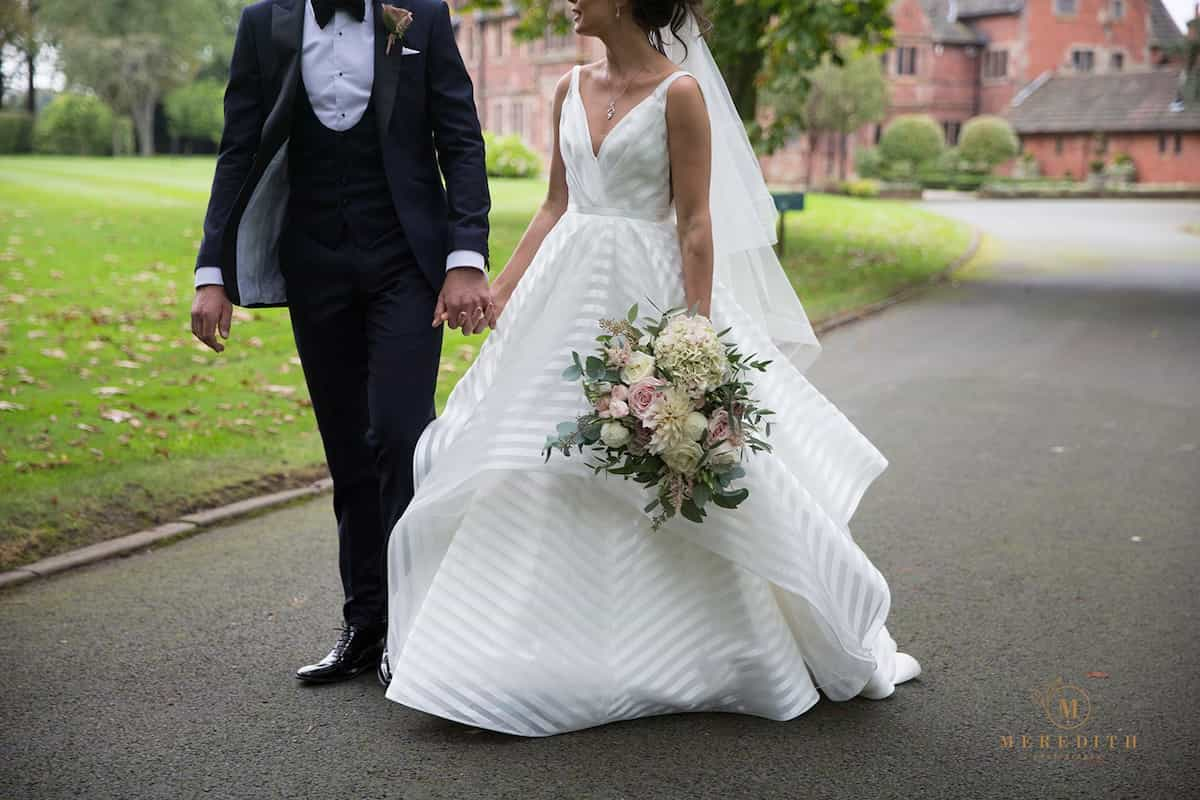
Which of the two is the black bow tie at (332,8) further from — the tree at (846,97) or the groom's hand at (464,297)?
the tree at (846,97)

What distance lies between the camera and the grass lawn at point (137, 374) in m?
6.79

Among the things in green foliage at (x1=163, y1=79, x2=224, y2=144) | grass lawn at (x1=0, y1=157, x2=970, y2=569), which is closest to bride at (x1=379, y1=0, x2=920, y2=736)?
grass lawn at (x1=0, y1=157, x2=970, y2=569)

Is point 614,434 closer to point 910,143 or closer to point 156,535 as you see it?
point 156,535

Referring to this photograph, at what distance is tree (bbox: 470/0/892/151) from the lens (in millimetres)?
16250

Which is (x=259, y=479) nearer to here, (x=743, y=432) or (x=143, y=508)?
(x=143, y=508)

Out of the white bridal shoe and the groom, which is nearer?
the groom

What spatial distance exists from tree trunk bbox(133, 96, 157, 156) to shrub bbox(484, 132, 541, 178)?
2635 cm

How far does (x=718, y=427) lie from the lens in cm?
394

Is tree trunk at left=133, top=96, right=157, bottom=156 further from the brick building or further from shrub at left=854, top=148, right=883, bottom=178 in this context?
shrub at left=854, top=148, right=883, bottom=178

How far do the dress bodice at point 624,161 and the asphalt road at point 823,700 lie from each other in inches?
65.0

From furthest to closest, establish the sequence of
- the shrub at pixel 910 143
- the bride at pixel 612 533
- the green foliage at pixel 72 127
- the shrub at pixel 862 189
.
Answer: the green foliage at pixel 72 127 < the shrub at pixel 910 143 < the shrub at pixel 862 189 < the bride at pixel 612 533

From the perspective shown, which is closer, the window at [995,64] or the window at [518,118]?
the window at [518,118]

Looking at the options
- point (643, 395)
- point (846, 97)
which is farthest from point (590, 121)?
point (846, 97)

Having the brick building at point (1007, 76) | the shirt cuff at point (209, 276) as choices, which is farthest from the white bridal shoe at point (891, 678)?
the brick building at point (1007, 76)
